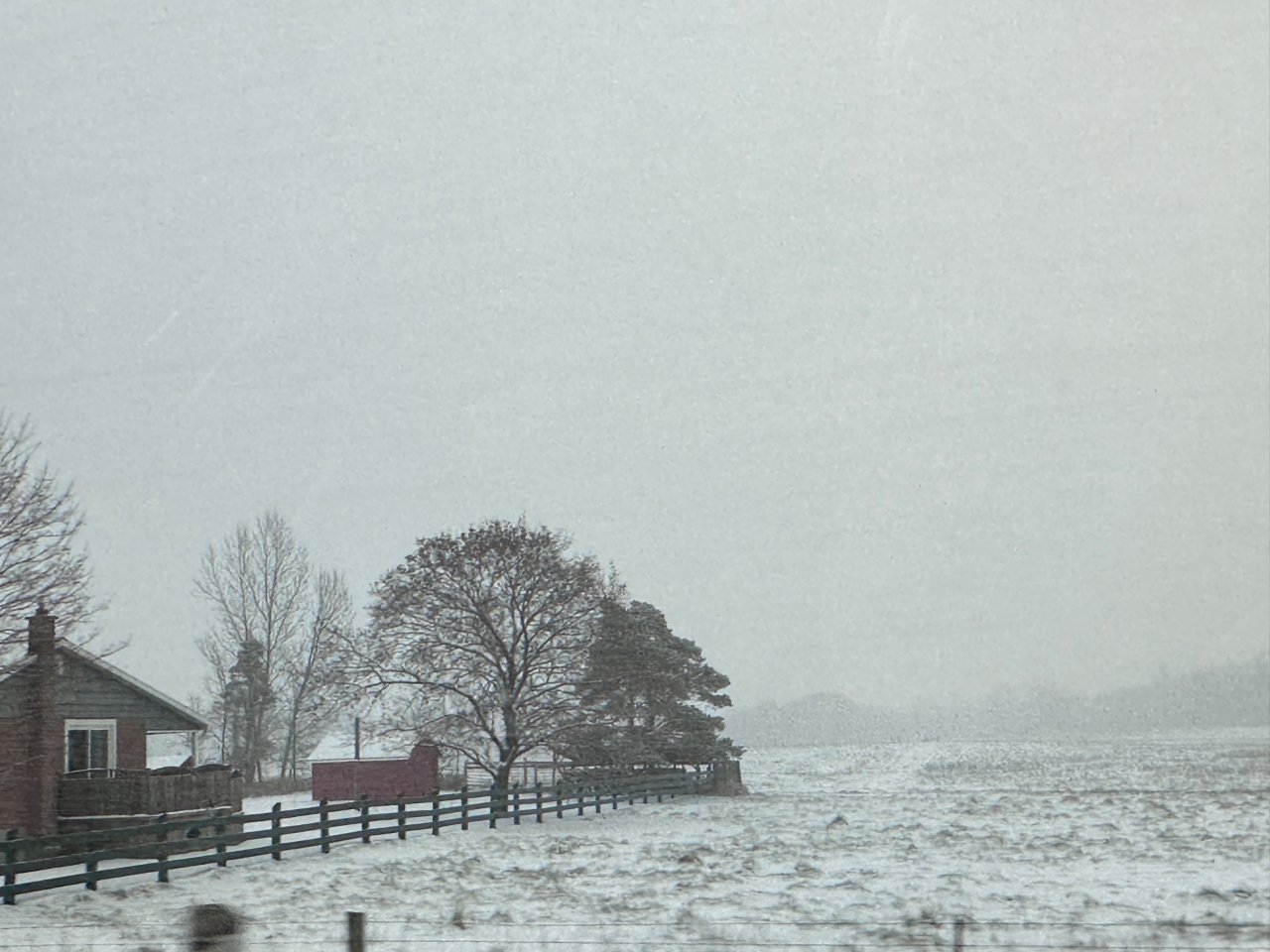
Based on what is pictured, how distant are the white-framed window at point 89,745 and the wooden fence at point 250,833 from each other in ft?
12.1

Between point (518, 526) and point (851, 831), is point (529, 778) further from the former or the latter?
point (851, 831)

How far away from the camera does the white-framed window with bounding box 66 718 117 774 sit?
31.5m

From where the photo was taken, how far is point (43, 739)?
28406 millimetres

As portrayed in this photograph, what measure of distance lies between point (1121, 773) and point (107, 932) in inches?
1914

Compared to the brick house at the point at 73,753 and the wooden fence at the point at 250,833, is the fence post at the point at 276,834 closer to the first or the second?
the wooden fence at the point at 250,833

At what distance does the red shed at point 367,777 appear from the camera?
53.8m

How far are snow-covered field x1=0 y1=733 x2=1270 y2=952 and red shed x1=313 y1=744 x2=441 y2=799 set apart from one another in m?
17.0

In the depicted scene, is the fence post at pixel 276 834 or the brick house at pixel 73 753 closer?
the fence post at pixel 276 834

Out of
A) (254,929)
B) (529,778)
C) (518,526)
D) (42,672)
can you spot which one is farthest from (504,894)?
(529,778)

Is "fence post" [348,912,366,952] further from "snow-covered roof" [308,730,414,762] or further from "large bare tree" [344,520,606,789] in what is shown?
"snow-covered roof" [308,730,414,762]

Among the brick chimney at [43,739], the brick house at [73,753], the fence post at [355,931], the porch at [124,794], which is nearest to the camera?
the fence post at [355,931]

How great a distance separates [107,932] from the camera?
1492cm

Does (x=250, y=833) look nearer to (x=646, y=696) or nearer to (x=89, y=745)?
(x=89, y=745)

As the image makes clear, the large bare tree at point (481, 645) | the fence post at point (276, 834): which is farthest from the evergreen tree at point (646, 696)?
the fence post at point (276, 834)
